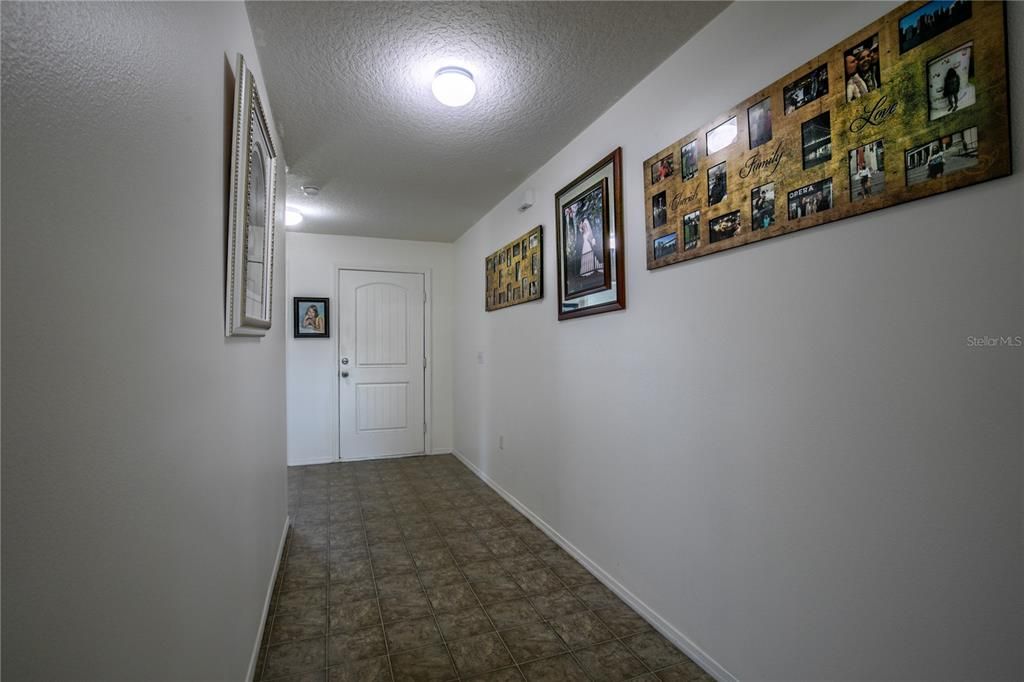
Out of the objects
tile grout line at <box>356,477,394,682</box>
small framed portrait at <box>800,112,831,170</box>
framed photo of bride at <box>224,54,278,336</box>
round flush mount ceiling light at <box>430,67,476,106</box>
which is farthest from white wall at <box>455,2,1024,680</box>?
framed photo of bride at <box>224,54,278,336</box>

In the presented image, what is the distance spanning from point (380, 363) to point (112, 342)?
4.57 m

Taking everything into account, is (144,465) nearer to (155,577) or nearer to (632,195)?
(155,577)

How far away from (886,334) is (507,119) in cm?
200

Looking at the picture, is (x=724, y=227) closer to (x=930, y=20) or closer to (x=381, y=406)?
(x=930, y=20)

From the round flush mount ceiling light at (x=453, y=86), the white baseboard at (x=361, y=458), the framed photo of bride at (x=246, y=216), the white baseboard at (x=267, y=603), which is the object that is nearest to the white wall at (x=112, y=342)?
the framed photo of bride at (x=246, y=216)

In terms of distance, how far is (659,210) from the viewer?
203 cm

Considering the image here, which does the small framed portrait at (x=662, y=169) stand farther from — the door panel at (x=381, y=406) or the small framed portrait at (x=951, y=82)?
the door panel at (x=381, y=406)

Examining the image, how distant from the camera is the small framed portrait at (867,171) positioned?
4.08ft

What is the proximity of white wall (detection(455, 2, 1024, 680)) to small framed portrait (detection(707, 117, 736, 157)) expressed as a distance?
0.09 metres

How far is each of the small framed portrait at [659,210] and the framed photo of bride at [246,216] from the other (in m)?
A: 1.54

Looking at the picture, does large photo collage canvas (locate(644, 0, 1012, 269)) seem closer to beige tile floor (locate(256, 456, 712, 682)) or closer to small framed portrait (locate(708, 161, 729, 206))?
small framed portrait (locate(708, 161, 729, 206))

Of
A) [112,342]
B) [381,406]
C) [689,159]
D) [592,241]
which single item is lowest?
[381,406]

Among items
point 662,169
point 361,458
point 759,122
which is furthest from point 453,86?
point 361,458

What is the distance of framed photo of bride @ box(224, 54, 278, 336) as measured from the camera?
1389 millimetres
